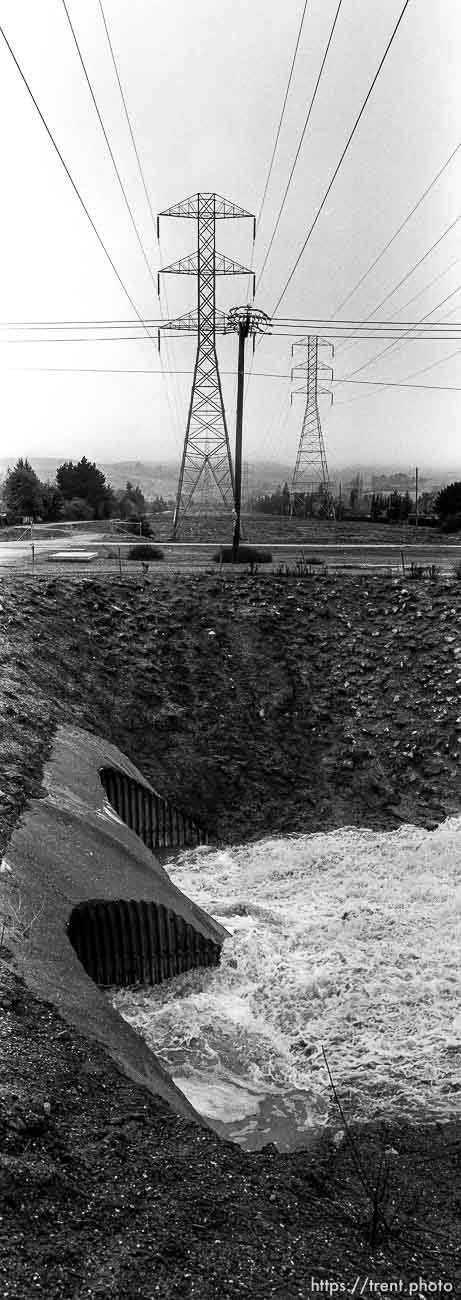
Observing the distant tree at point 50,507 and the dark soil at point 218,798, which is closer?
the dark soil at point 218,798

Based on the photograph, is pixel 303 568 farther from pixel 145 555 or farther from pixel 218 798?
pixel 218 798

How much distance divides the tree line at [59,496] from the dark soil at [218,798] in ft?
101

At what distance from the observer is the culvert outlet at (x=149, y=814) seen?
17883mm

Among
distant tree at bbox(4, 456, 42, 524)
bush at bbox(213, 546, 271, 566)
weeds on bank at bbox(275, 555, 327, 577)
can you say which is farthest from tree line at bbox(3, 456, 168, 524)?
weeds on bank at bbox(275, 555, 327, 577)

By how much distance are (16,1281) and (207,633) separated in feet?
67.2

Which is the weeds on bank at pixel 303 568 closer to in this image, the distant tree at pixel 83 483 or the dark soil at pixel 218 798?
the dark soil at pixel 218 798

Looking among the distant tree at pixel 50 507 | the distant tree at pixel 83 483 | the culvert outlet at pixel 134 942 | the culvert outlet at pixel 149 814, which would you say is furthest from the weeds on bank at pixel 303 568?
the distant tree at pixel 83 483

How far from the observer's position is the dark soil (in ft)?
19.1

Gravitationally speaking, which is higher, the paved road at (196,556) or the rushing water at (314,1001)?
the paved road at (196,556)

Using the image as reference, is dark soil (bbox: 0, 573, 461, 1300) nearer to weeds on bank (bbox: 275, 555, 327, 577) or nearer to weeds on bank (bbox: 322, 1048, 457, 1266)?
weeds on bank (bbox: 322, 1048, 457, 1266)

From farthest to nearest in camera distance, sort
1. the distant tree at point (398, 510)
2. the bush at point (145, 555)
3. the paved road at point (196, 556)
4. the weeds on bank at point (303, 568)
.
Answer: the distant tree at point (398, 510)
the bush at point (145, 555)
the paved road at point (196, 556)
the weeds on bank at point (303, 568)

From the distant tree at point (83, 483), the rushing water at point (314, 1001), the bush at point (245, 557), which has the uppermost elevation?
the distant tree at point (83, 483)

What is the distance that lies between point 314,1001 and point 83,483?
7726cm

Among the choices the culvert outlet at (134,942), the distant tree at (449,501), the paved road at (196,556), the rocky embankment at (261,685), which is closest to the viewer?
the culvert outlet at (134,942)
